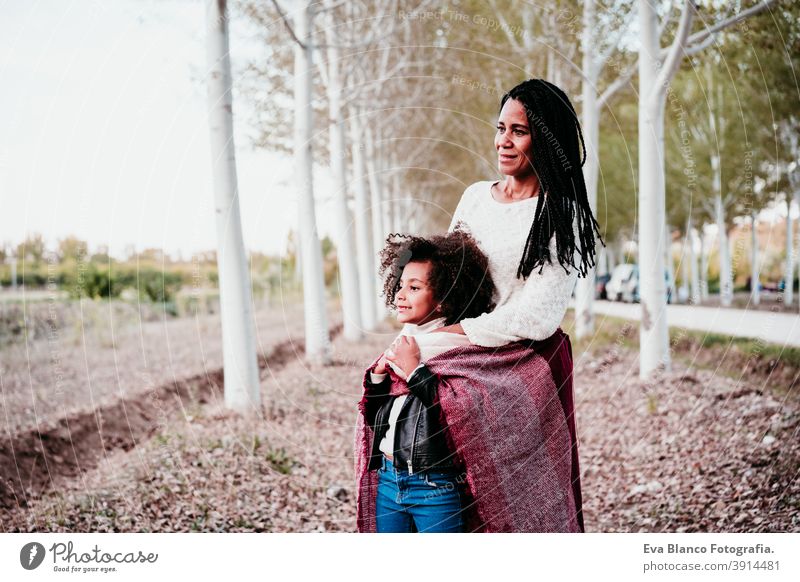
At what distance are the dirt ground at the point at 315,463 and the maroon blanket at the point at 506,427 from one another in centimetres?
156

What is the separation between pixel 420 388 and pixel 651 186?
158 inches

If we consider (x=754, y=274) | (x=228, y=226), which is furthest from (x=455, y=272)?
(x=754, y=274)

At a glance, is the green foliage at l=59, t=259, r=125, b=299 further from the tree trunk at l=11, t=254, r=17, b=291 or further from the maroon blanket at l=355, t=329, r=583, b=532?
the maroon blanket at l=355, t=329, r=583, b=532

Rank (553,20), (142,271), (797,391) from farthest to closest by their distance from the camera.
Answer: (142,271) → (553,20) → (797,391)

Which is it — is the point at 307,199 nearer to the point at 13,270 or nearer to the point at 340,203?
the point at 340,203

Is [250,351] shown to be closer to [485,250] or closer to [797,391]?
[485,250]

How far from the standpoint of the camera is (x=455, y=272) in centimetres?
240

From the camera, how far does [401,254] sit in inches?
98.1

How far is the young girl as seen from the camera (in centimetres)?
228

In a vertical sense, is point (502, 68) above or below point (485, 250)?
above

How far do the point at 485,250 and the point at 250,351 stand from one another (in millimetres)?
2960
